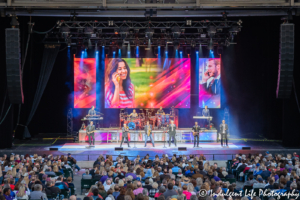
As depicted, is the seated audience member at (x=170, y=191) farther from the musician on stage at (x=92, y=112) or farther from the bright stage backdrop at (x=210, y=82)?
the bright stage backdrop at (x=210, y=82)

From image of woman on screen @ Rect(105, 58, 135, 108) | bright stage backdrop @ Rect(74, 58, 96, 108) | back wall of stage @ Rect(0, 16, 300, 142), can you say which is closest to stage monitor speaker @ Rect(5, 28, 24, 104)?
back wall of stage @ Rect(0, 16, 300, 142)

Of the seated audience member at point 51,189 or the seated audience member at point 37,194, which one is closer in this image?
the seated audience member at point 37,194

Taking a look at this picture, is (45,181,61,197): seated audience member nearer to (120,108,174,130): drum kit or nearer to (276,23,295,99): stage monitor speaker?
(276,23,295,99): stage monitor speaker

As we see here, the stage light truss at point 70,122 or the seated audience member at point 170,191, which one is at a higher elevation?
the stage light truss at point 70,122

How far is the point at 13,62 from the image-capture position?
52.9ft

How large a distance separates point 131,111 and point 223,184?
1354 centimetres

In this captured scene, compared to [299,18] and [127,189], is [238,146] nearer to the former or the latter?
[299,18]

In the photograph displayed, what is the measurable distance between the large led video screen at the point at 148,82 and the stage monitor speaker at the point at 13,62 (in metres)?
6.65

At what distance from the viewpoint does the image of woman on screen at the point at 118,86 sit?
72.6 feet

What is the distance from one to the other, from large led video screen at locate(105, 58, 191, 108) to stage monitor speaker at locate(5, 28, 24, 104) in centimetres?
665

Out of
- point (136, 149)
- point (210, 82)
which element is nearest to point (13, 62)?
point (136, 149)

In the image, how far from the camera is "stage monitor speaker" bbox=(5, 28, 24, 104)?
627 inches

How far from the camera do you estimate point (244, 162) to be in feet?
45.7

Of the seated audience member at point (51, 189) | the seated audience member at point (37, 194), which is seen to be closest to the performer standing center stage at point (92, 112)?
the seated audience member at point (51, 189)
